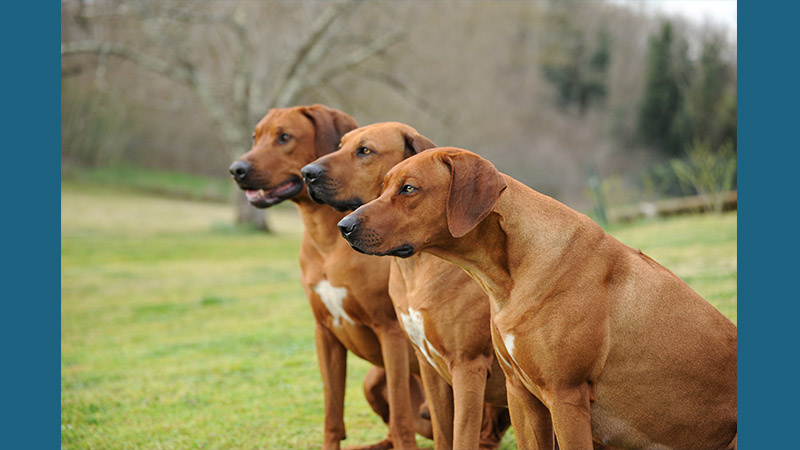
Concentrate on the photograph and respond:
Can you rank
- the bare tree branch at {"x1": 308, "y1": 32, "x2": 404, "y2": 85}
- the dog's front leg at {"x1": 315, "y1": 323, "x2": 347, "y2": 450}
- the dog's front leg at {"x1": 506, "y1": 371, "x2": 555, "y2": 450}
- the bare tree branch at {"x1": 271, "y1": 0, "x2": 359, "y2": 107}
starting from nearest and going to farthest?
the dog's front leg at {"x1": 506, "y1": 371, "x2": 555, "y2": 450} → the dog's front leg at {"x1": 315, "y1": 323, "x2": 347, "y2": 450} → the bare tree branch at {"x1": 271, "y1": 0, "x2": 359, "y2": 107} → the bare tree branch at {"x1": 308, "y1": 32, "x2": 404, "y2": 85}

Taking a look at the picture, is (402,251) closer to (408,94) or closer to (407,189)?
(407,189)

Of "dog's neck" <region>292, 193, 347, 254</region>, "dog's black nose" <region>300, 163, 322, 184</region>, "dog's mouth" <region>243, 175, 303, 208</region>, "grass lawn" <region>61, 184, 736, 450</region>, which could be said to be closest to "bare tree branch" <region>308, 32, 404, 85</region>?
"grass lawn" <region>61, 184, 736, 450</region>

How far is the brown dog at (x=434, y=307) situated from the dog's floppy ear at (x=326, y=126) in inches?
22.1

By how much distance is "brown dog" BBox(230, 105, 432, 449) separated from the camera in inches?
161

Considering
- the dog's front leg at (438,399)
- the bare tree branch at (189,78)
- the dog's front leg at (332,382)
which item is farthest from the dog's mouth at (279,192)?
the bare tree branch at (189,78)

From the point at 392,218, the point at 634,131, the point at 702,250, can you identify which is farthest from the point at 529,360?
the point at 634,131

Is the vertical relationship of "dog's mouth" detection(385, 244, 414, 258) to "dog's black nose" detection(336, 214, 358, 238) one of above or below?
below

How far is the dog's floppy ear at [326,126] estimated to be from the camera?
4426 millimetres

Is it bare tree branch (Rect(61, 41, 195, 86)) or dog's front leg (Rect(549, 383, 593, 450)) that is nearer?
dog's front leg (Rect(549, 383, 593, 450))

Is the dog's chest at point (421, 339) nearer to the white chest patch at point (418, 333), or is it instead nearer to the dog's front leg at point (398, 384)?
the white chest patch at point (418, 333)

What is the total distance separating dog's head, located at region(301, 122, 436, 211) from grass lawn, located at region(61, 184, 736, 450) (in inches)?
81.5

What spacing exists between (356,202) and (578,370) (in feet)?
4.61

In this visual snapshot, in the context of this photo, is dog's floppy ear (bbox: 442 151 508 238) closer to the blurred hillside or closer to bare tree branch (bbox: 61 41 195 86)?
the blurred hillside

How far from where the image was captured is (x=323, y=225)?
427 centimetres
